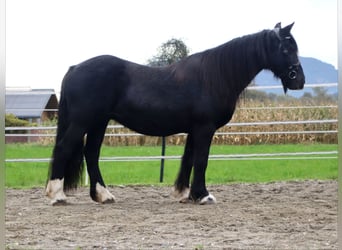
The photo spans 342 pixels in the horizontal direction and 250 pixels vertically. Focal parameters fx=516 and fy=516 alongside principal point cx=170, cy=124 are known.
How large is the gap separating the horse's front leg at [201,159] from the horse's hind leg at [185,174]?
317mm

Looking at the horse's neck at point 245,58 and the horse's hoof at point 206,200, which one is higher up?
the horse's neck at point 245,58

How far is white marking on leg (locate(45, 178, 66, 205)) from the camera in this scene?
17.6 ft

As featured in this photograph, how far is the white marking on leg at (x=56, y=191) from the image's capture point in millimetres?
5363

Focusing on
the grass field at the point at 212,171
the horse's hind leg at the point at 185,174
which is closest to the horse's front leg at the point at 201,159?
the horse's hind leg at the point at 185,174

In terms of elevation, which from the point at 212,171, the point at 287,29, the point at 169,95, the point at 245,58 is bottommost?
the point at 212,171

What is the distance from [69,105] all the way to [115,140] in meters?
10.2

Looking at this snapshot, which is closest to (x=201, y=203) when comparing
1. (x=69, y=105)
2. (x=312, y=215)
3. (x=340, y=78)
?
(x=312, y=215)

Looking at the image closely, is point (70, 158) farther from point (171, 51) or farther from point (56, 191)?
point (171, 51)

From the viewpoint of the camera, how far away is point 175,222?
4.29 meters

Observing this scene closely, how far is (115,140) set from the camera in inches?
615

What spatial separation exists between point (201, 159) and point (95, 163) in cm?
123

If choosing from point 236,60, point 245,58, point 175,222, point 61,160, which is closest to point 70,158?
point 61,160

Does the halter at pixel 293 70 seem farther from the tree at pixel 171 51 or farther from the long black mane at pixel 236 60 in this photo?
the tree at pixel 171 51

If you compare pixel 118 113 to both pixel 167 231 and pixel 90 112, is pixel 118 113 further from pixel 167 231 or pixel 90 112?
pixel 167 231
